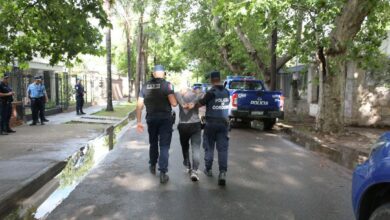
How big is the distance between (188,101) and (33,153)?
4.33 metres

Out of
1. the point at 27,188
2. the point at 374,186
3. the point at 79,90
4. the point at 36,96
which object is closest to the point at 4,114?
the point at 36,96

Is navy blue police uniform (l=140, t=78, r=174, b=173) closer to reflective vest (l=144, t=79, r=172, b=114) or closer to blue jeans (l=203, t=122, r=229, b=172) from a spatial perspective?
reflective vest (l=144, t=79, r=172, b=114)

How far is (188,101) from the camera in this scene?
708 centimetres

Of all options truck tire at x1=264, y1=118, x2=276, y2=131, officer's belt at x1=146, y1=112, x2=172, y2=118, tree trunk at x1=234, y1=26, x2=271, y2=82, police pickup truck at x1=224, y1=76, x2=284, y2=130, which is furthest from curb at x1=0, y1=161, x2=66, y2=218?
tree trunk at x1=234, y1=26, x2=271, y2=82

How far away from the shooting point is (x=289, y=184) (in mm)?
7098

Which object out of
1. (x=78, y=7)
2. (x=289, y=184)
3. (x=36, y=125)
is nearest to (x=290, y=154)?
(x=289, y=184)

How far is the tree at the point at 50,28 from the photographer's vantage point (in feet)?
24.5

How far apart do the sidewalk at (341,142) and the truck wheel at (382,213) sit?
5521mm

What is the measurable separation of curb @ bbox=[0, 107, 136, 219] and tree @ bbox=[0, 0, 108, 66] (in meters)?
2.20

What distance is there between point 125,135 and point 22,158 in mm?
5061

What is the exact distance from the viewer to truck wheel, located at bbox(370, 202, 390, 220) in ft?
11.1

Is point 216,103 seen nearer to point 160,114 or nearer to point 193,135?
point 193,135

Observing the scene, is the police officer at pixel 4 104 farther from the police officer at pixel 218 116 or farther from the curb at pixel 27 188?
the police officer at pixel 218 116

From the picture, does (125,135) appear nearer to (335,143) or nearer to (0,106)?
(0,106)
